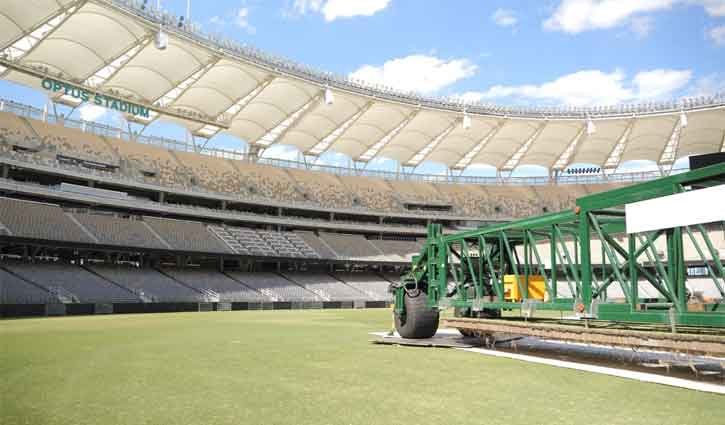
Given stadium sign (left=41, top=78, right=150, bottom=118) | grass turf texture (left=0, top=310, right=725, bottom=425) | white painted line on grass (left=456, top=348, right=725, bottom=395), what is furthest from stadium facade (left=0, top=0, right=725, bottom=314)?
white painted line on grass (left=456, top=348, right=725, bottom=395)

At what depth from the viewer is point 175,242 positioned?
53438 mm

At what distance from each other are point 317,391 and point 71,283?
3990cm

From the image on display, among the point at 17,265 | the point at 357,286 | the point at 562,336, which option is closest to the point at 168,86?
the point at 17,265

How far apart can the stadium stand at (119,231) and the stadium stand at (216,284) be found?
11.3 ft

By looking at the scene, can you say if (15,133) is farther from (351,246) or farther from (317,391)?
(317,391)

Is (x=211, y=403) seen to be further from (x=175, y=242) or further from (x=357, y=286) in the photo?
(x=357, y=286)

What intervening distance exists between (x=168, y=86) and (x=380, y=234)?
1464 inches

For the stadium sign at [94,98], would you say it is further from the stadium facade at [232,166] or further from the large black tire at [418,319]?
the large black tire at [418,319]

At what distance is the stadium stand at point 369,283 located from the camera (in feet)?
199

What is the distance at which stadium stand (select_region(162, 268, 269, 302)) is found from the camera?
50.8 metres

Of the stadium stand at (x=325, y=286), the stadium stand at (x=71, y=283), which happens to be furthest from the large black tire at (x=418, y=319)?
the stadium stand at (x=325, y=286)

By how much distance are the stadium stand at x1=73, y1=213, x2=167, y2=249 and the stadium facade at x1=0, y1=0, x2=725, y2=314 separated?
20 centimetres

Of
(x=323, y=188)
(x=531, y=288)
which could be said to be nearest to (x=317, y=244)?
(x=323, y=188)

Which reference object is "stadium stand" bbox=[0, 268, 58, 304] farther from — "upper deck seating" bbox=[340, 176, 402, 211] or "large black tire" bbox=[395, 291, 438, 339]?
"upper deck seating" bbox=[340, 176, 402, 211]
